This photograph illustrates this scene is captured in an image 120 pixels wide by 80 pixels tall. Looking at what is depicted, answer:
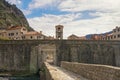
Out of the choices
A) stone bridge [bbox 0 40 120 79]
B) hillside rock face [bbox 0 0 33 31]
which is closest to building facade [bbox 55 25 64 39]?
stone bridge [bbox 0 40 120 79]

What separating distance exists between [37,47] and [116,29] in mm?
43815

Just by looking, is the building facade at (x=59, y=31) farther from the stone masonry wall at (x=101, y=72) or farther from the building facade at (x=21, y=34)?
the stone masonry wall at (x=101, y=72)

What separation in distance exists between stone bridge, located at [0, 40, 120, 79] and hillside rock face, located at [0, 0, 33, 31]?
247ft

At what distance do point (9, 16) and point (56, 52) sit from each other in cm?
9719

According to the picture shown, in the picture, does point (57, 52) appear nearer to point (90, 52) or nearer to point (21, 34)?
point (90, 52)

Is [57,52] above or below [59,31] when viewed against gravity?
below

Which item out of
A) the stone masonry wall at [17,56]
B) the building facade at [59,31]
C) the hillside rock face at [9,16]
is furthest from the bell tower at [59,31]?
the hillside rock face at [9,16]

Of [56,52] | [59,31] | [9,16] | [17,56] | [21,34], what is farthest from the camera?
[9,16]

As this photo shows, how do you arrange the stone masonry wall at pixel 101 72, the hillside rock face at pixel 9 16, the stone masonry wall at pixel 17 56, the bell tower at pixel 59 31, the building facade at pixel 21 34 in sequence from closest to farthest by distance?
the stone masonry wall at pixel 101 72, the stone masonry wall at pixel 17 56, the bell tower at pixel 59 31, the building facade at pixel 21 34, the hillside rock face at pixel 9 16

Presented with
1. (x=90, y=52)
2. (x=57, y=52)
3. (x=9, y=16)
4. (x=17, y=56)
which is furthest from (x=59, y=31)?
(x=9, y=16)

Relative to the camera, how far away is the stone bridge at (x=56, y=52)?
60781mm

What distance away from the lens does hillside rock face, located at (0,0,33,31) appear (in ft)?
465

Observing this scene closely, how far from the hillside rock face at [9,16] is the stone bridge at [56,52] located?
7540 cm

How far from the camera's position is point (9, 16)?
15450cm
